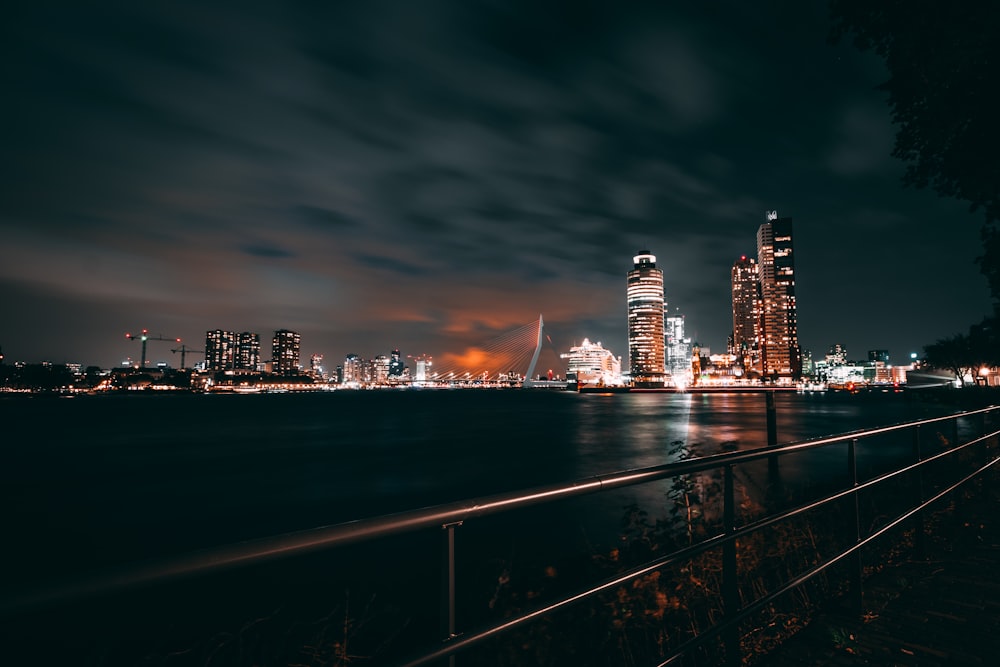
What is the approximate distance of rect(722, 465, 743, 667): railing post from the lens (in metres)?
3.11

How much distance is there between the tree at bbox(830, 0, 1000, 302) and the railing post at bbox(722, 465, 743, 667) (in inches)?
358

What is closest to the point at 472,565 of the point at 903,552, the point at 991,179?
the point at 903,552

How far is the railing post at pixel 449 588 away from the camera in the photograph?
1898 millimetres

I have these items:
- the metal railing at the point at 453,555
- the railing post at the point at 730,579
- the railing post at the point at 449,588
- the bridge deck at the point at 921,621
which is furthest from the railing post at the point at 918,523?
the railing post at the point at 449,588

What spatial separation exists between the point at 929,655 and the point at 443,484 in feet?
86.2

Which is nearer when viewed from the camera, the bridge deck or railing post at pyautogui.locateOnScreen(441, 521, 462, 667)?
Result: railing post at pyautogui.locateOnScreen(441, 521, 462, 667)

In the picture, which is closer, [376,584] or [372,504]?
[376,584]

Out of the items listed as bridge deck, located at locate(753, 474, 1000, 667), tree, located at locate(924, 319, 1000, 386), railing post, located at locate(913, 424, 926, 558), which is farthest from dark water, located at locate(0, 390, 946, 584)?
tree, located at locate(924, 319, 1000, 386)

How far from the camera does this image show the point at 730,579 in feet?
10.6

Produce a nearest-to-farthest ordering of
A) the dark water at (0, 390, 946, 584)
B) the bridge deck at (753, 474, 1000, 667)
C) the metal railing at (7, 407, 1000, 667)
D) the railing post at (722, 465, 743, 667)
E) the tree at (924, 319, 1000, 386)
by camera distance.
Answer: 1. the metal railing at (7, 407, 1000, 667)
2. the railing post at (722, 465, 743, 667)
3. the bridge deck at (753, 474, 1000, 667)
4. the dark water at (0, 390, 946, 584)
5. the tree at (924, 319, 1000, 386)

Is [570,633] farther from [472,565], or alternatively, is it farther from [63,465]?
[63,465]

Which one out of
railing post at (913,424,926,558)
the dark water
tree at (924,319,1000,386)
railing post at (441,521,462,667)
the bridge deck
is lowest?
the dark water

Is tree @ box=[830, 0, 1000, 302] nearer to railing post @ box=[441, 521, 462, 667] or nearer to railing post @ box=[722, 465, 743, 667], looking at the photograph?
railing post @ box=[722, 465, 743, 667]

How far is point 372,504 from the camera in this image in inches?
960
